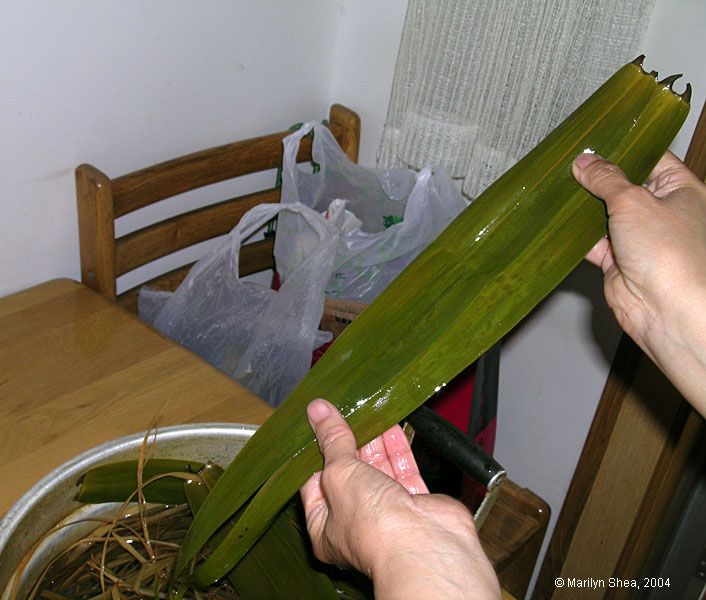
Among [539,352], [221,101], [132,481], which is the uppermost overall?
[221,101]

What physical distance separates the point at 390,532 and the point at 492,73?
0.93 meters

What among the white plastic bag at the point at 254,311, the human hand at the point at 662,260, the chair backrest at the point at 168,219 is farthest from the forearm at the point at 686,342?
the chair backrest at the point at 168,219

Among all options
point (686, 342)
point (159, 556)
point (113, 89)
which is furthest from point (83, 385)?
point (686, 342)

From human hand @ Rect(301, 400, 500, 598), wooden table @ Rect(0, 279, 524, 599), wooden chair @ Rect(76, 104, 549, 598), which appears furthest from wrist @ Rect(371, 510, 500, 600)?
wooden chair @ Rect(76, 104, 549, 598)

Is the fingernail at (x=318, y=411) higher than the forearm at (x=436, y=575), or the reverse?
the fingernail at (x=318, y=411)

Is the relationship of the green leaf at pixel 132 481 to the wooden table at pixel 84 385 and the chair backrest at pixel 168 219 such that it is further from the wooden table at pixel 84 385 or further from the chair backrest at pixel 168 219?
the chair backrest at pixel 168 219

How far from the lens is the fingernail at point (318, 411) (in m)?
0.58

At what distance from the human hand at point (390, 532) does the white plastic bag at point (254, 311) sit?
0.52 metres

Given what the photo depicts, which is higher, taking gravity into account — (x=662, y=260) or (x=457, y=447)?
(x=662, y=260)

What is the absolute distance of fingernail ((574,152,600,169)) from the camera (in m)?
0.61

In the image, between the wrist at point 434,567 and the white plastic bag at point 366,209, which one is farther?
the white plastic bag at point 366,209

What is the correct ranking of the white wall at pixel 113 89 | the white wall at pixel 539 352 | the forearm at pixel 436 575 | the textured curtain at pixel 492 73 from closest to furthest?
the forearm at pixel 436 575 < the white wall at pixel 113 89 < the textured curtain at pixel 492 73 < the white wall at pixel 539 352

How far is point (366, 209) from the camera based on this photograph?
1.42 m

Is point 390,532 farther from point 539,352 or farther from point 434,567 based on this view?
point 539,352
